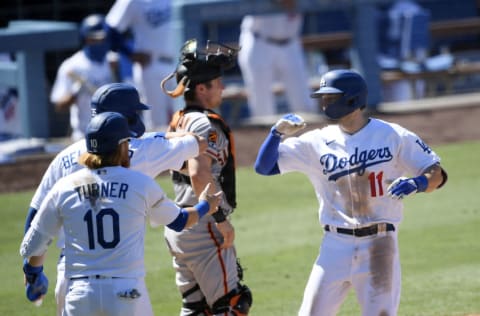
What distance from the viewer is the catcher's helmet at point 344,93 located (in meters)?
5.11

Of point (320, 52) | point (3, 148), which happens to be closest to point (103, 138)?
point (3, 148)

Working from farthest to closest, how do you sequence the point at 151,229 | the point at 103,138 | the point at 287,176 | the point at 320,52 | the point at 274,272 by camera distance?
the point at 320,52 → the point at 287,176 → the point at 151,229 → the point at 274,272 → the point at 103,138

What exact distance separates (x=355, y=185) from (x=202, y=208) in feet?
2.71

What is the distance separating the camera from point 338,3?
13773 millimetres

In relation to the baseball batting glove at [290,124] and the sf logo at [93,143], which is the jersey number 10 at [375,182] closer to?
the baseball batting glove at [290,124]

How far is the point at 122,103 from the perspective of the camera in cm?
504

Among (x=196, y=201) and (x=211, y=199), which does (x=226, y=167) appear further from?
(x=211, y=199)

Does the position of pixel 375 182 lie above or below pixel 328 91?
below

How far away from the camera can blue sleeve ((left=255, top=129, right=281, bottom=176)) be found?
5.22 m

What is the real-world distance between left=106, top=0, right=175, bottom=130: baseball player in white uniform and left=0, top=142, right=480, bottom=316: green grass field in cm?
166

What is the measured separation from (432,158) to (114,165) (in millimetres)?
1659

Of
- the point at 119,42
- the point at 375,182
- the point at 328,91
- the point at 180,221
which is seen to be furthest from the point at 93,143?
the point at 119,42

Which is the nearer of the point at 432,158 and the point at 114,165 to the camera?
the point at 114,165

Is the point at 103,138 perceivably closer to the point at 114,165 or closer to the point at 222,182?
the point at 114,165
